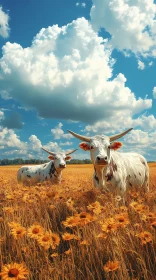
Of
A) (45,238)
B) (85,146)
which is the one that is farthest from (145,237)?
(85,146)

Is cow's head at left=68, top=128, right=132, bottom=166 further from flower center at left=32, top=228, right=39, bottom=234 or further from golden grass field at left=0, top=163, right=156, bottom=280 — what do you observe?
flower center at left=32, top=228, right=39, bottom=234

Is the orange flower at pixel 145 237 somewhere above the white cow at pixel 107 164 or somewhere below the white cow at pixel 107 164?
below

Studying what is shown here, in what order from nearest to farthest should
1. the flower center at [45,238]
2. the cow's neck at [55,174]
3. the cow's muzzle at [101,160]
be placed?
the flower center at [45,238], the cow's muzzle at [101,160], the cow's neck at [55,174]

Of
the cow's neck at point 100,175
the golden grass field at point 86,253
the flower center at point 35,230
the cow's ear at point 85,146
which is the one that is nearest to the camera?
the golden grass field at point 86,253

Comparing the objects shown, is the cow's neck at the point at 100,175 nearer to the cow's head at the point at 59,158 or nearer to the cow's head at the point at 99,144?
the cow's head at the point at 99,144

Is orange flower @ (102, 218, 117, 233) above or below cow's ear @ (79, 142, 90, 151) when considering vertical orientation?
below

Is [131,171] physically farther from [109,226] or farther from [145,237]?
[109,226]

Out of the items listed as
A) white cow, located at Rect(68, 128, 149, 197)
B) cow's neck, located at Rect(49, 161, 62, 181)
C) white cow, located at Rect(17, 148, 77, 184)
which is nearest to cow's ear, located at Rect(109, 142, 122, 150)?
white cow, located at Rect(68, 128, 149, 197)

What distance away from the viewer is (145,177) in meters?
9.71

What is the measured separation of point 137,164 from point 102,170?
2.83 metres

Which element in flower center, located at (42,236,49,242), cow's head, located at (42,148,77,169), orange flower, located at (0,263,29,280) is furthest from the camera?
cow's head, located at (42,148,77,169)

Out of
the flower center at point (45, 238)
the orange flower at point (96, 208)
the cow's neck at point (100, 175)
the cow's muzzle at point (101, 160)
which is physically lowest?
the flower center at point (45, 238)

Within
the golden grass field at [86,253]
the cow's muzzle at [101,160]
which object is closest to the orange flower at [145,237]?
the golden grass field at [86,253]

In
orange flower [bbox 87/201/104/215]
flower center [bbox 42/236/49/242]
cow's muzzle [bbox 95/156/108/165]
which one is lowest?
flower center [bbox 42/236/49/242]
